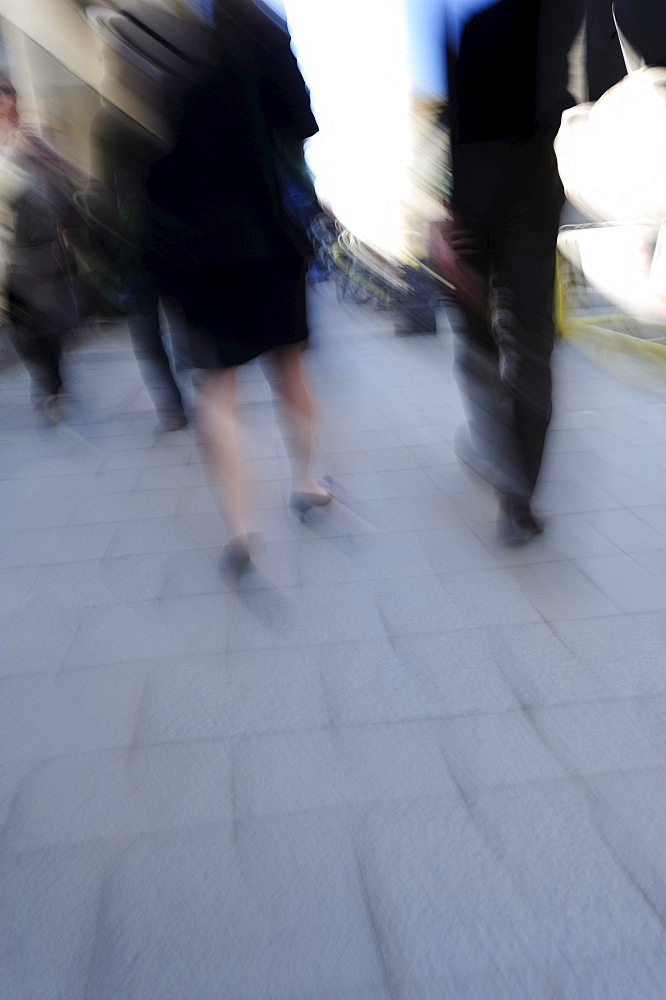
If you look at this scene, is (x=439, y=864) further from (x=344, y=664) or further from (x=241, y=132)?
(x=241, y=132)

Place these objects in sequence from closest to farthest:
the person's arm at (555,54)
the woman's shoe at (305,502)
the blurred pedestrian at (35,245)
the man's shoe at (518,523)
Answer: the person's arm at (555,54)
the man's shoe at (518,523)
the woman's shoe at (305,502)
the blurred pedestrian at (35,245)

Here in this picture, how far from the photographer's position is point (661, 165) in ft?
10.8

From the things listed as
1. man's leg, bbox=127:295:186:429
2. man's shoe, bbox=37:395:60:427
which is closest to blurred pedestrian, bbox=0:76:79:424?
man's shoe, bbox=37:395:60:427

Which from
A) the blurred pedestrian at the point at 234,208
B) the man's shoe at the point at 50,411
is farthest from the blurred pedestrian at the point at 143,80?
the man's shoe at the point at 50,411

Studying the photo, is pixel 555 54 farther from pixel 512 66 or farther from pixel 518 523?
pixel 518 523

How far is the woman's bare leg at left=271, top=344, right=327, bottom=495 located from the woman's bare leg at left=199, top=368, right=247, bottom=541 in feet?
0.61

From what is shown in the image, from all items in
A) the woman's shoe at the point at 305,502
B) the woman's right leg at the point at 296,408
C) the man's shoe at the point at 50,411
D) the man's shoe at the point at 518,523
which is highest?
the woman's right leg at the point at 296,408

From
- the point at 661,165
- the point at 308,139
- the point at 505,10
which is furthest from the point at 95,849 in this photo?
the point at 661,165

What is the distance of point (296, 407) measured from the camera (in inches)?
89.6

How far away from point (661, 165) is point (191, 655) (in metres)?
3.06

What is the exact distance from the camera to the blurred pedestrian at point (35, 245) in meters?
3.42

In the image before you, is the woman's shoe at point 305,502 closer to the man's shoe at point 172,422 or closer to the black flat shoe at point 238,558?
the black flat shoe at point 238,558

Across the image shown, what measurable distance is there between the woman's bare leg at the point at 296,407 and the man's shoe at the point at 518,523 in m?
0.64

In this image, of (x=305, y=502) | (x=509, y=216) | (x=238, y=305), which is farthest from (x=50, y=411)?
(x=509, y=216)
